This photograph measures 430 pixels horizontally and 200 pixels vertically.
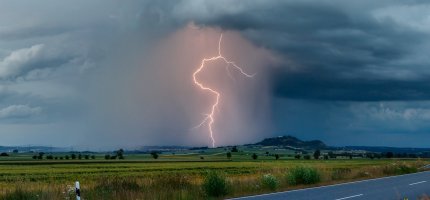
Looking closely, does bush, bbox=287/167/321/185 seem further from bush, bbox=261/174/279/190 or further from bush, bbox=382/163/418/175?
bush, bbox=382/163/418/175

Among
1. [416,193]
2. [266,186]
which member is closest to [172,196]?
[266,186]

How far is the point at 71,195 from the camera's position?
1780 cm

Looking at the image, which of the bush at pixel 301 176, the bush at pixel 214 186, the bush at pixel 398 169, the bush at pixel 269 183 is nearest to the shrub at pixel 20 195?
the bush at pixel 214 186

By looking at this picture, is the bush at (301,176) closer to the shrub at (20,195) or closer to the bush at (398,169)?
the bush at (398,169)

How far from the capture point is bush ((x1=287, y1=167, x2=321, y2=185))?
25.3 metres

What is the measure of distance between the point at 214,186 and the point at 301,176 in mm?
7402

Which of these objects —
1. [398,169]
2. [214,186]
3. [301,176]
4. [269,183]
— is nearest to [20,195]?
[214,186]

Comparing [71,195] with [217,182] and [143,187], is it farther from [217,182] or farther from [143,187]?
[217,182]

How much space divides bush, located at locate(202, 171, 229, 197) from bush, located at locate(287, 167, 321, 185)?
6.21 m

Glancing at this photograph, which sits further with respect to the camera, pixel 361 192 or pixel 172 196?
pixel 361 192

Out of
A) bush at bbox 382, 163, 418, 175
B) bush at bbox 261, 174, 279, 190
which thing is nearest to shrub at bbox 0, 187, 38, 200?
bush at bbox 261, 174, 279, 190

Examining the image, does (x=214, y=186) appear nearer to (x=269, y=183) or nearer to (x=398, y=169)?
(x=269, y=183)

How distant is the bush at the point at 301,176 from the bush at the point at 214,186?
244 inches

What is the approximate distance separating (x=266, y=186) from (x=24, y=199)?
1010cm
